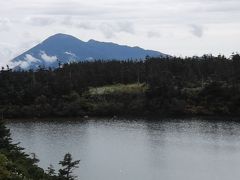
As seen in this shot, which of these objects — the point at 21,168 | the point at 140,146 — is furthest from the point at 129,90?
the point at 21,168

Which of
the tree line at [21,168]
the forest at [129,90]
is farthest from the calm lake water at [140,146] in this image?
Result: the tree line at [21,168]

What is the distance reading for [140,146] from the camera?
232ft

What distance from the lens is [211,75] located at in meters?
122

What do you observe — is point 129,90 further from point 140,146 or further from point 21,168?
point 21,168

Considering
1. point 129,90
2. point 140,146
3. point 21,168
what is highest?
point 129,90

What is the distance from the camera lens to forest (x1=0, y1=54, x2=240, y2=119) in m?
106

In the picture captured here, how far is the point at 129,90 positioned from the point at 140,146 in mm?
44895

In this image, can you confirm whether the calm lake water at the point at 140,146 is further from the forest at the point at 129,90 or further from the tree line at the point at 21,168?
the tree line at the point at 21,168

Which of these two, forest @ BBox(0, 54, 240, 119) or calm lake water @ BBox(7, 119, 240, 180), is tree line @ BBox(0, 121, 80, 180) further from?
forest @ BBox(0, 54, 240, 119)

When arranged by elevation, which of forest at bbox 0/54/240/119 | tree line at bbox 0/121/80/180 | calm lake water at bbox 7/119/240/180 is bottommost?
calm lake water at bbox 7/119/240/180

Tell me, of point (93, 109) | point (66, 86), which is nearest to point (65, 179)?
point (93, 109)

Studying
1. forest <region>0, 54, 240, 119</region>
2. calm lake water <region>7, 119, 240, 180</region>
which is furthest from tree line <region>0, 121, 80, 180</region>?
forest <region>0, 54, 240, 119</region>

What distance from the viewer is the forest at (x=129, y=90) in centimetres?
10625

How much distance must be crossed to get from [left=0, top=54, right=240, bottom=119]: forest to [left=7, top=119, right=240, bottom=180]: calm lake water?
27.1 feet
